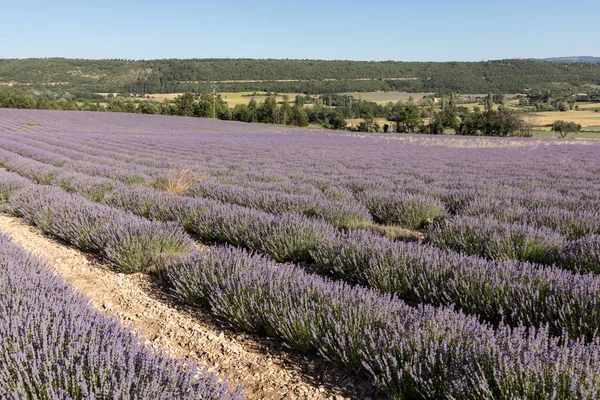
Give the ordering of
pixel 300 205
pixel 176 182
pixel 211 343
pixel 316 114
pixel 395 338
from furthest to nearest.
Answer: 1. pixel 316 114
2. pixel 176 182
3. pixel 300 205
4. pixel 211 343
5. pixel 395 338

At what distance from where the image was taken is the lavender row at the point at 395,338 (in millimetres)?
1651

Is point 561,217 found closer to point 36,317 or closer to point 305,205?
point 305,205

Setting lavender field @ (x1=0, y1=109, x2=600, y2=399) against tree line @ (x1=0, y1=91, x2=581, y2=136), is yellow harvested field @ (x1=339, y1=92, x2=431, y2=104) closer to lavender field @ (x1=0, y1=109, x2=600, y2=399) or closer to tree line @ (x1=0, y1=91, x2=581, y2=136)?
tree line @ (x1=0, y1=91, x2=581, y2=136)

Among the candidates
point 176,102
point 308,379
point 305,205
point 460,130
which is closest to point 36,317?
point 308,379

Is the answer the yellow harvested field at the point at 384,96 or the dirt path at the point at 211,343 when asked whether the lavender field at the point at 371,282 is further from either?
the yellow harvested field at the point at 384,96

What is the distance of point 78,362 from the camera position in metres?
1.68

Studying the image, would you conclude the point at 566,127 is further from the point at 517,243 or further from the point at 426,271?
the point at 426,271

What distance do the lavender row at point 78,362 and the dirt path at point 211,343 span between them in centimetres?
26

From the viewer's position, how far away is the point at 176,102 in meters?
63.1

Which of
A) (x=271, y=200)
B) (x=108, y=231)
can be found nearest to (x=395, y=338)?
(x=108, y=231)

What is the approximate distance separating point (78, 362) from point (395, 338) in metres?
1.42

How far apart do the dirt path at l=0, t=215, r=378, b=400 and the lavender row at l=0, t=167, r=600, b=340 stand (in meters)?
0.86

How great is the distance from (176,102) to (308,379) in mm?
65460

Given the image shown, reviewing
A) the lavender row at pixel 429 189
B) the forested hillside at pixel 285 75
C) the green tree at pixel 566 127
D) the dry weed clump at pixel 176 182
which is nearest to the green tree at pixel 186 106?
the forested hillside at pixel 285 75
